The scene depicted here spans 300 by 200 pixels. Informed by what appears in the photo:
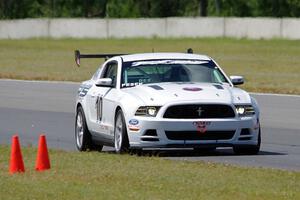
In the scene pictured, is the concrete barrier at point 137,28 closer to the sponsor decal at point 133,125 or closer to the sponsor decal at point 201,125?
the sponsor decal at point 133,125

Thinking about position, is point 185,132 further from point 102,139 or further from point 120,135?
point 102,139

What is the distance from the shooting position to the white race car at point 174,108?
15.1 metres

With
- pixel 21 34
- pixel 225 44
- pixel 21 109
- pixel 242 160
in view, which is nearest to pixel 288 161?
pixel 242 160

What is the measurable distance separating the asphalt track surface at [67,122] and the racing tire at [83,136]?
34 cm

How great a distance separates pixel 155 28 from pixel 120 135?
53446 millimetres

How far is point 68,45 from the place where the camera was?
6538 centimetres

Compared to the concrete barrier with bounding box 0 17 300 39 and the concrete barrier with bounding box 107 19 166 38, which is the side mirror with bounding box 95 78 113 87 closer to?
the concrete barrier with bounding box 0 17 300 39

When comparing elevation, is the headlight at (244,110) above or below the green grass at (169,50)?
above

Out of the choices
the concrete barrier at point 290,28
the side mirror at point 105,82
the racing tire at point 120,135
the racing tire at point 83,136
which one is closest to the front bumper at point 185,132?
the racing tire at point 120,135

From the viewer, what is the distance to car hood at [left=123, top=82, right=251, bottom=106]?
1516cm

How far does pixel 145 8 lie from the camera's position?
95.2 meters

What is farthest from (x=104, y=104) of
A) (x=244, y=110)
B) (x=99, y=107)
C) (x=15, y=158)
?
(x=15, y=158)

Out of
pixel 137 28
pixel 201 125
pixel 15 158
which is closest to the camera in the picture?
pixel 15 158

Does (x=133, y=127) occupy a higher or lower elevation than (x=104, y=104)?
lower
